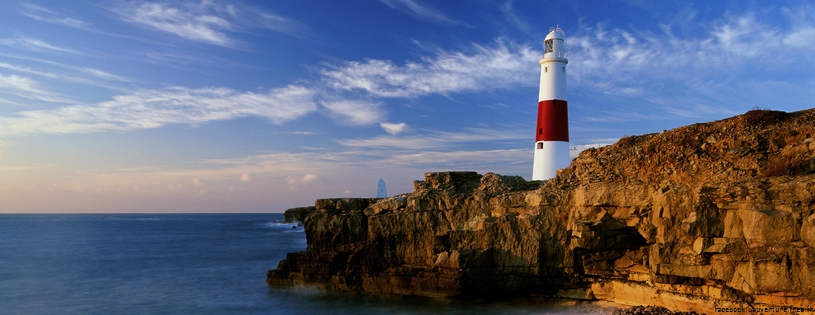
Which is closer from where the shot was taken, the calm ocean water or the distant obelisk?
the calm ocean water

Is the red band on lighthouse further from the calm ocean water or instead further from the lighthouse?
the calm ocean water

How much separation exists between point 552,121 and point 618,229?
12017 mm

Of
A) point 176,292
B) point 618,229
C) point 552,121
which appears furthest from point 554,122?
point 176,292

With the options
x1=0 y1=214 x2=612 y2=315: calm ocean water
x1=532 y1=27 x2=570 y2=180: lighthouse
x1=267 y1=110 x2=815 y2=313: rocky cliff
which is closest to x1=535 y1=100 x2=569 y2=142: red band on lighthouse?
x1=532 y1=27 x2=570 y2=180: lighthouse

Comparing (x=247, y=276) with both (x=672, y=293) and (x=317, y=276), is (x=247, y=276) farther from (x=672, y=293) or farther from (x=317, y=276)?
(x=672, y=293)

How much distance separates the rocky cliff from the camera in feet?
34.2

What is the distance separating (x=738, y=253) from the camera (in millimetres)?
10570

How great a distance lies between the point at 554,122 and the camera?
2381 cm

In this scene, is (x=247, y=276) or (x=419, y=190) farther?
(x=247, y=276)

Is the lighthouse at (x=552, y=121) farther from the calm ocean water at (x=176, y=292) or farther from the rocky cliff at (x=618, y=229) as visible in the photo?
the calm ocean water at (x=176, y=292)

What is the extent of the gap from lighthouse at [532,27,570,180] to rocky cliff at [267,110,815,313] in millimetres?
7340

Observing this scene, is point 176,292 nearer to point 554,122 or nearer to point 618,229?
point 618,229

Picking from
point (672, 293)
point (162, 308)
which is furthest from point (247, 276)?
point (672, 293)

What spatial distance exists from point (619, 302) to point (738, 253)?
9.89ft
